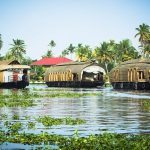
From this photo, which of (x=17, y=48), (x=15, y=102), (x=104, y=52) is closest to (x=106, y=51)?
(x=104, y=52)

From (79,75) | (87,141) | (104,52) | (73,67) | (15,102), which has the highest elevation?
(104,52)


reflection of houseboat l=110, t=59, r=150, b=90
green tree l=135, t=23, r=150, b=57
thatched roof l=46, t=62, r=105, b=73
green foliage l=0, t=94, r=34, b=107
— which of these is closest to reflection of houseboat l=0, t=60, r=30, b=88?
thatched roof l=46, t=62, r=105, b=73

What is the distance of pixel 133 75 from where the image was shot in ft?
184

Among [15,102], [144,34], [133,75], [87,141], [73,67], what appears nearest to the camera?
[87,141]

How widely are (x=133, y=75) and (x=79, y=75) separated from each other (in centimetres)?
1584

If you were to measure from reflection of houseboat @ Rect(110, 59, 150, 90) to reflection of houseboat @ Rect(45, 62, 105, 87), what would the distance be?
8.34m

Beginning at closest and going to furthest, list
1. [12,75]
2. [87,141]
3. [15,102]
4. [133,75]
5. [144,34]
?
[87,141], [15,102], [133,75], [12,75], [144,34]

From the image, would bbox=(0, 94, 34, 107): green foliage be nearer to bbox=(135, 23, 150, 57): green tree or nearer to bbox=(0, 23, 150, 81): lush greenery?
bbox=(0, 23, 150, 81): lush greenery

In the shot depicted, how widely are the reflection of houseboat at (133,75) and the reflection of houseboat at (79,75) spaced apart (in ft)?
27.3

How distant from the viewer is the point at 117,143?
35.5ft

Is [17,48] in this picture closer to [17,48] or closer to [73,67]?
[17,48]

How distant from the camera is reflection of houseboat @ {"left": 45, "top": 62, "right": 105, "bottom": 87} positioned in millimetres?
70188

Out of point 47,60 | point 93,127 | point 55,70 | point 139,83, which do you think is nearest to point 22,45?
point 47,60

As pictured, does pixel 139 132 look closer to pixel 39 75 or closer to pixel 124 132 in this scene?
pixel 124 132
